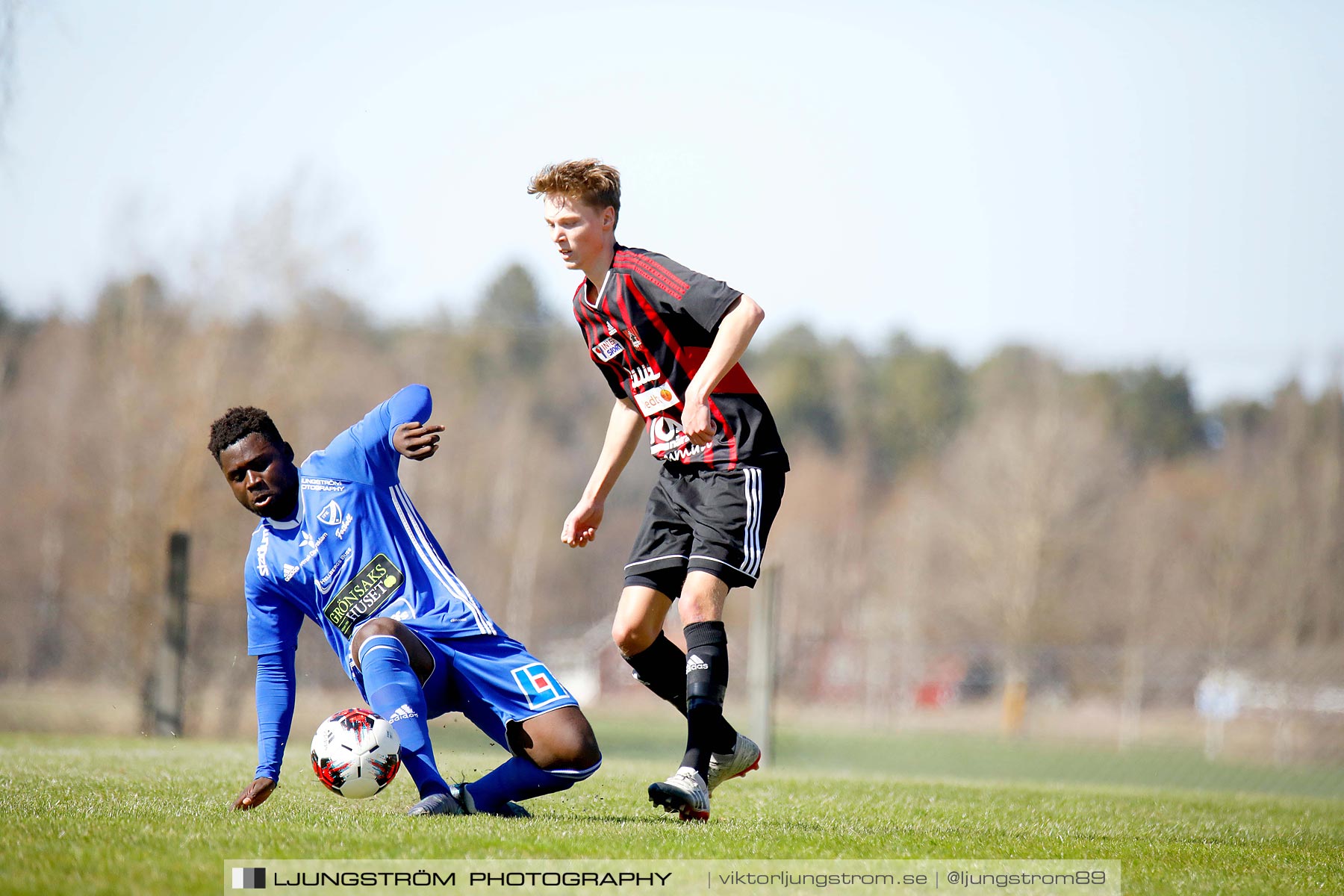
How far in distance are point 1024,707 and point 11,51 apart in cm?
2602

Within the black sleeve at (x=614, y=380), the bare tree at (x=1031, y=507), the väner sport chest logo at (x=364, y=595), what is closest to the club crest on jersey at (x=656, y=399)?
the black sleeve at (x=614, y=380)

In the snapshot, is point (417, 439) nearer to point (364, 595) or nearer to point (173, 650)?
point (364, 595)

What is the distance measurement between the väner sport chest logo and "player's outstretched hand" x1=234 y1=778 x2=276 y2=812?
61 cm

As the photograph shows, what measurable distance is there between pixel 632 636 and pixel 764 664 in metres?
6.75

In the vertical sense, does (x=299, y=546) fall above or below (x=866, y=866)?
above

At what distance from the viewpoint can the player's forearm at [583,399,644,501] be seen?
17.2 feet

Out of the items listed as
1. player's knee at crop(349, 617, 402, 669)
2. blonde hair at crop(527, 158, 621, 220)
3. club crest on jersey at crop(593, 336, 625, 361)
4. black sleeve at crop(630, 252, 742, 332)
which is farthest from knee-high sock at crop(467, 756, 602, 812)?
blonde hair at crop(527, 158, 621, 220)

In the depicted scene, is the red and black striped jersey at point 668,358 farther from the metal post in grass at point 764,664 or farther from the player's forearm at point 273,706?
the metal post in grass at point 764,664

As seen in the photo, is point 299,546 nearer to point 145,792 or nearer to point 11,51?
point 145,792

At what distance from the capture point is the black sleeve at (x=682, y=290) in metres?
4.53

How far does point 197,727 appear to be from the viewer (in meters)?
16.2

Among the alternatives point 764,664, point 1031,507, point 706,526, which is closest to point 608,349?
point 706,526

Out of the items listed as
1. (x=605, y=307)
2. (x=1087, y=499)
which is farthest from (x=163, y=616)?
(x=1087, y=499)

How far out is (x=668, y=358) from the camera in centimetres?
479
